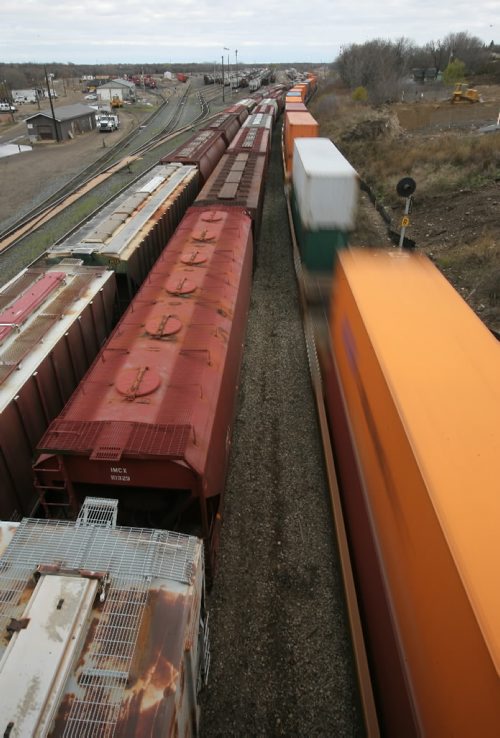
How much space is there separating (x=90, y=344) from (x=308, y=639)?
7.71 metres

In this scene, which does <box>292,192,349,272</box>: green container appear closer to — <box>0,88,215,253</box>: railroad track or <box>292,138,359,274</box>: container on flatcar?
<box>292,138,359,274</box>: container on flatcar

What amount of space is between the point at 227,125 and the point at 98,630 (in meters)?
36.6

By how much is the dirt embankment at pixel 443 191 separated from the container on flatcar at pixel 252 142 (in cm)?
689

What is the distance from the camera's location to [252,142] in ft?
88.2

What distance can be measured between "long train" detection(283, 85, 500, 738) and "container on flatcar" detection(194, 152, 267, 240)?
7.74 m

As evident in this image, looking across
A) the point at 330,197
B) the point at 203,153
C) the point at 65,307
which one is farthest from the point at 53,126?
the point at 65,307

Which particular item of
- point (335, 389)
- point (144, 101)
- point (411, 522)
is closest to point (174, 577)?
point (411, 522)

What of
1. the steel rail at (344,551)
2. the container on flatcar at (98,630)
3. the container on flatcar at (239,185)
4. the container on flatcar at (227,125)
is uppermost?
the container on flatcar at (227,125)

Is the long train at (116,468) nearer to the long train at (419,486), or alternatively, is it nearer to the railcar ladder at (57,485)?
the railcar ladder at (57,485)

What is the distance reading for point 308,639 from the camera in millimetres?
7250

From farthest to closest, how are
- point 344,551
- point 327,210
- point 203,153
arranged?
point 203,153 < point 327,210 < point 344,551

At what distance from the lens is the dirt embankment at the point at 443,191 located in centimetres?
1697

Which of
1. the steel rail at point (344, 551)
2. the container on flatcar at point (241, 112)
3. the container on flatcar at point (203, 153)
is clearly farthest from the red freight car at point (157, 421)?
the container on flatcar at point (241, 112)

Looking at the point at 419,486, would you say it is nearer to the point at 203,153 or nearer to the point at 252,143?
the point at 203,153
